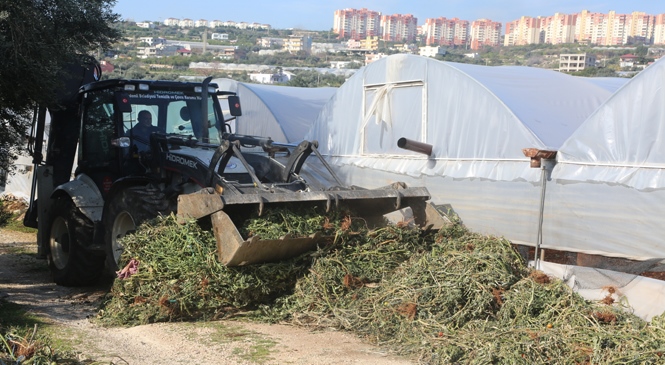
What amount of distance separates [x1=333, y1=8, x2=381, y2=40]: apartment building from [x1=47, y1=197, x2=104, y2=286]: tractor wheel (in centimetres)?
8642

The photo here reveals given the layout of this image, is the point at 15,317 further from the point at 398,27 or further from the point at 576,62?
the point at 398,27

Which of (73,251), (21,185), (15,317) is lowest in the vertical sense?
(21,185)

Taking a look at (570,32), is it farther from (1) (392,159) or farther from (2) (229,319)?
(2) (229,319)

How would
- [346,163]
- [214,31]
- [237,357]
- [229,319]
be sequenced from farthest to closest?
[214,31]
[346,163]
[229,319]
[237,357]

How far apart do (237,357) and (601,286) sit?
4.13m

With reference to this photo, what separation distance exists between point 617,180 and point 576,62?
33.4 meters

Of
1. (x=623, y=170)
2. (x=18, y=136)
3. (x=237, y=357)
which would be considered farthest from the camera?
(x=18, y=136)

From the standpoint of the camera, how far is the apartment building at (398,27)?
9519cm

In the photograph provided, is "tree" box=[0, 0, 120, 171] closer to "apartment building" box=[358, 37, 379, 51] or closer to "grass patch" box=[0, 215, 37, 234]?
"grass patch" box=[0, 215, 37, 234]

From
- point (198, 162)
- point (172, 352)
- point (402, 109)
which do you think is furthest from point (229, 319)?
point (402, 109)

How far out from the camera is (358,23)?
99938 mm

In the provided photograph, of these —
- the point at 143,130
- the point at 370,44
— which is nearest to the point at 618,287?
the point at 143,130

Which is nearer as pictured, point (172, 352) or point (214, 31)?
point (172, 352)

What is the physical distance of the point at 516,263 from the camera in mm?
8602
